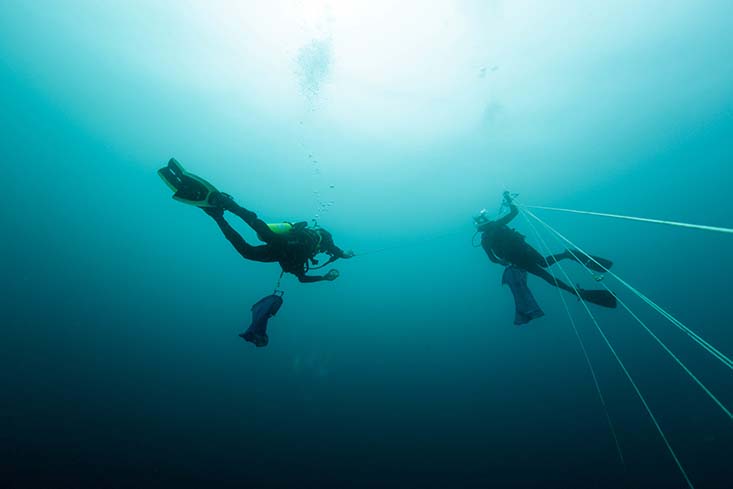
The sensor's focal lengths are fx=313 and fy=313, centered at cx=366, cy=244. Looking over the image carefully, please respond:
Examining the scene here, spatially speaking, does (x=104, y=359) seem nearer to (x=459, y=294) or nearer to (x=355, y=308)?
(x=355, y=308)

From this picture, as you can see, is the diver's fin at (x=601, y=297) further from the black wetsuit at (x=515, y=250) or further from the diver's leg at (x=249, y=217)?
the diver's leg at (x=249, y=217)

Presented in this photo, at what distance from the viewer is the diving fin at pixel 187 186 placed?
5047 millimetres

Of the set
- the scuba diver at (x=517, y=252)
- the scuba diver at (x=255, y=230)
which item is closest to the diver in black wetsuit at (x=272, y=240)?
the scuba diver at (x=255, y=230)

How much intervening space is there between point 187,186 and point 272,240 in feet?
5.22

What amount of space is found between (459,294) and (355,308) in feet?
57.3

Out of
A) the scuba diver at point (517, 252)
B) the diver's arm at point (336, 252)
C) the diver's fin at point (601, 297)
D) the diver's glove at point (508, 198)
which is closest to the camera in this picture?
the diver's fin at point (601, 297)

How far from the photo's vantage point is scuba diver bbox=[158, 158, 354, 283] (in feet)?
16.6

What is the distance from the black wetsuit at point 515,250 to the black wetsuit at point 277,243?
13.3 feet

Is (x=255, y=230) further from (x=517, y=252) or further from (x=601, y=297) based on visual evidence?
(x=601, y=297)

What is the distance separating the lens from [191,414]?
2697 cm

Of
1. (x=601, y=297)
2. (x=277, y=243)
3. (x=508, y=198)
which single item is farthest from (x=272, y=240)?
(x=601, y=297)

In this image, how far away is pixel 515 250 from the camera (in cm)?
711

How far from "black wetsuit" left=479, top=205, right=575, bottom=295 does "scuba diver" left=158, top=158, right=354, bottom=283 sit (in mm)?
3806

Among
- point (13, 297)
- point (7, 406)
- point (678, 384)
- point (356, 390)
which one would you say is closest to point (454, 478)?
point (356, 390)
